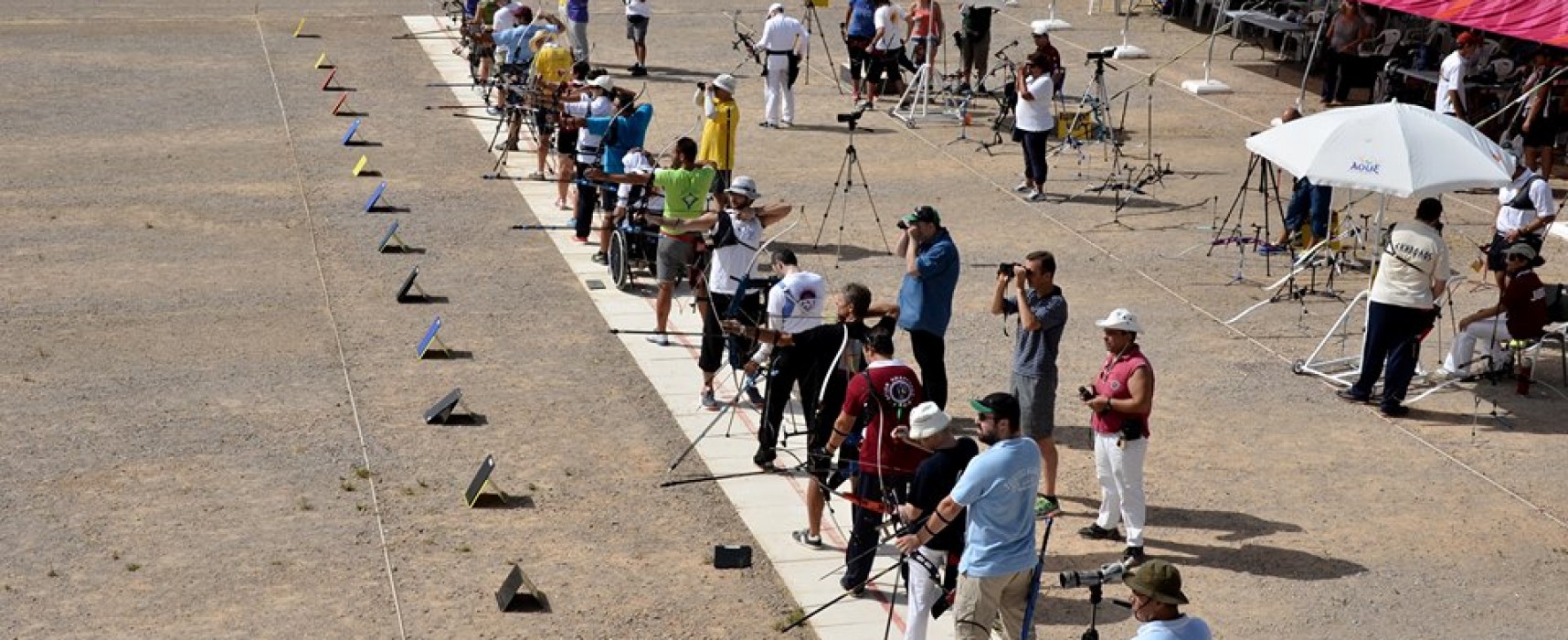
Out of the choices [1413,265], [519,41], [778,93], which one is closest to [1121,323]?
[1413,265]

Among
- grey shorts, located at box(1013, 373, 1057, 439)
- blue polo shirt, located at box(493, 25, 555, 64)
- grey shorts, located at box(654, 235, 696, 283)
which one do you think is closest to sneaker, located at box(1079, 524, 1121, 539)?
grey shorts, located at box(1013, 373, 1057, 439)

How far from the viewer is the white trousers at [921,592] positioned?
10.2 metres

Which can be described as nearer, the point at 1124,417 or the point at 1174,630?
the point at 1174,630

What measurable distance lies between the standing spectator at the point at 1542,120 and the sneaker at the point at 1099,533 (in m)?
11.7

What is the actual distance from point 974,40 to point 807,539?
1509 cm

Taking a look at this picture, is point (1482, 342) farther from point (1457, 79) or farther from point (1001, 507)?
point (1457, 79)

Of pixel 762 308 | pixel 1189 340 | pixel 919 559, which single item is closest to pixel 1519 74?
pixel 1189 340

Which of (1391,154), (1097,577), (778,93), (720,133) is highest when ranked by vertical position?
(1391,154)

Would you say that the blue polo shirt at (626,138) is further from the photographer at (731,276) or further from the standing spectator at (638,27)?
the standing spectator at (638,27)

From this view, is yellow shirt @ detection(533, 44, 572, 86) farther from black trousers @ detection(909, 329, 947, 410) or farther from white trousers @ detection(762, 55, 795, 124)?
black trousers @ detection(909, 329, 947, 410)

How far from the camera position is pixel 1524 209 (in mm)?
17406

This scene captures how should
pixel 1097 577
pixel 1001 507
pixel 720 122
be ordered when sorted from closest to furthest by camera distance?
pixel 1097 577, pixel 1001 507, pixel 720 122

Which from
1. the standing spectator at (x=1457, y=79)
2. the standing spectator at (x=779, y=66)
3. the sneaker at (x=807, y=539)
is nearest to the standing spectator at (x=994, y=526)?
the sneaker at (x=807, y=539)

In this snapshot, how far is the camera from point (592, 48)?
30953mm
